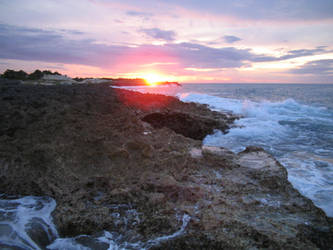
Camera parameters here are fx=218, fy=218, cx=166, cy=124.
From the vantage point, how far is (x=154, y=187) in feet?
10.5

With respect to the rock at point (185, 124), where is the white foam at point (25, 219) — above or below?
below

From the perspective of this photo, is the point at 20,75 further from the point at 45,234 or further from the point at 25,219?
the point at 45,234

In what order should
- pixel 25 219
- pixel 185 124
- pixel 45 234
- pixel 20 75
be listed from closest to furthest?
pixel 45 234 < pixel 25 219 < pixel 185 124 < pixel 20 75

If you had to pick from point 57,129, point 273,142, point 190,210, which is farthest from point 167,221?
point 273,142

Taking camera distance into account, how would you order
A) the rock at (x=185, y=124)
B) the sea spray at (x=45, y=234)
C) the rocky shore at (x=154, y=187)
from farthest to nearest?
the rock at (x=185, y=124) → the rocky shore at (x=154, y=187) → the sea spray at (x=45, y=234)

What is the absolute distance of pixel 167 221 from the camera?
2572 mm

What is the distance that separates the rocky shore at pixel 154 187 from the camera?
2.43 meters

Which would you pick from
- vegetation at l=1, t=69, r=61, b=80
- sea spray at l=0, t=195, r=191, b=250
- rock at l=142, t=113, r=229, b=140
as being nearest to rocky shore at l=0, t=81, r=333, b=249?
sea spray at l=0, t=195, r=191, b=250

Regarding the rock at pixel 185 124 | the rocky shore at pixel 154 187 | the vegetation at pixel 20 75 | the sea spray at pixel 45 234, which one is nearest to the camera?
the sea spray at pixel 45 234

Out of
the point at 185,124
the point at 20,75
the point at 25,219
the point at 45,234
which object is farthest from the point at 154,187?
the point at 20,75

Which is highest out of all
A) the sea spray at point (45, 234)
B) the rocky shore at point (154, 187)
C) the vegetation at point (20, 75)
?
the vegetation at point (20, 75)

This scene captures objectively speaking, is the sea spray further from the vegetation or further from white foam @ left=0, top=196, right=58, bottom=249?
the vegetation

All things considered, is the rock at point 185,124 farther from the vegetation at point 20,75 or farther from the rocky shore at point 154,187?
the vegetation at point 20,75

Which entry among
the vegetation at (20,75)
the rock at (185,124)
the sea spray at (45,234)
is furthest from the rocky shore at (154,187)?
the vegetation at (20,75)
